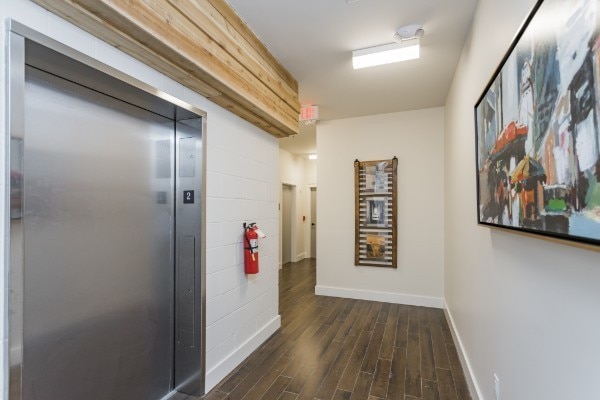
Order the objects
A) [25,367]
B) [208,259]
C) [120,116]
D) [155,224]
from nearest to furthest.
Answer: [25,367], [120,116], [155,224], [208,259]

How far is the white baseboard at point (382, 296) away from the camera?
408 centimetres

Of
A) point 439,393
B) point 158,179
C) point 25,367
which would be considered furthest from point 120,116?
point 439,393

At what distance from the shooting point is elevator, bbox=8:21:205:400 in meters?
1.31

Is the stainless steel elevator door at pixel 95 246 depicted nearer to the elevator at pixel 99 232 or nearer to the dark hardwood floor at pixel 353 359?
the elevator at pixel 99 232

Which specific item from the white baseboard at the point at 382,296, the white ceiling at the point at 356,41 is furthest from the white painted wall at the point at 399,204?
the white ceiling at the point at 356,41

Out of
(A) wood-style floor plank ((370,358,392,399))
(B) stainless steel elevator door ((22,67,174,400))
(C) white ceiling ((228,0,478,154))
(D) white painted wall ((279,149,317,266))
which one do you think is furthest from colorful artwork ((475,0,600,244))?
(D) white painted wall ((279,149,317,266))

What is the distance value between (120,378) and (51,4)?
203 centimetres

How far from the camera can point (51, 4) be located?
1172 mm

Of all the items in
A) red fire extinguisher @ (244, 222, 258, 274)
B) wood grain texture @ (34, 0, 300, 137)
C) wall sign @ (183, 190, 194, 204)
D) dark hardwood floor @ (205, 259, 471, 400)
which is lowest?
dark hardwood floor @ (205, 259, 471, 400)

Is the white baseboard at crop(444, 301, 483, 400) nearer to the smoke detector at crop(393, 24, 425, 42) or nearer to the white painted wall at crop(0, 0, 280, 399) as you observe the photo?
the white painted wall at crop(0, 0, 280, 399)

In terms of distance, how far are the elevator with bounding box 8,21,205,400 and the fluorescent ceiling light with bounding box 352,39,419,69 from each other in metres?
1.50

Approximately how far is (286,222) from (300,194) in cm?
97

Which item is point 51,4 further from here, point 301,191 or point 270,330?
point 301,191

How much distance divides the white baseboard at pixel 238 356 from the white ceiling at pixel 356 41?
2.70 m
